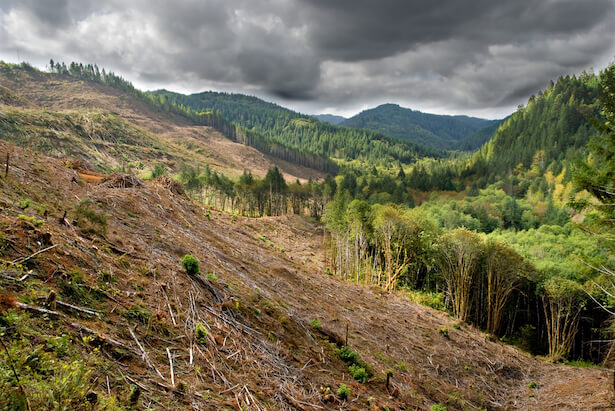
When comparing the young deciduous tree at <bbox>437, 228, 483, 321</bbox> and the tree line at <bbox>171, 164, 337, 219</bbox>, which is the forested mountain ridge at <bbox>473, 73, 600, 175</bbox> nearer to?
the tree line at <bbox>171, 164, 337, 219</bbox>

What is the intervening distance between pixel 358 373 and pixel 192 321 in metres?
5.83

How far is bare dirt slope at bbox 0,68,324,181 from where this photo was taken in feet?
476

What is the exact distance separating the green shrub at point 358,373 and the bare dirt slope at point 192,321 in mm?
235

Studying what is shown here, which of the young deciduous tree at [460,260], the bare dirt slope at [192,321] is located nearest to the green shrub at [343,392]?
the bare dirt slope at [192,321]

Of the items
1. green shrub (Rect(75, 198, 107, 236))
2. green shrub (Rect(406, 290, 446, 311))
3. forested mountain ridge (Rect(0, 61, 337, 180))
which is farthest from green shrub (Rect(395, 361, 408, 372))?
forested mountain ridge (Rect(0, 61, 337, 180))

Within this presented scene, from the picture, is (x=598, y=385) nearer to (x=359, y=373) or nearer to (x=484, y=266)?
(x=359, y=373)

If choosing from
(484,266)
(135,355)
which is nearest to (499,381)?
(484,266)

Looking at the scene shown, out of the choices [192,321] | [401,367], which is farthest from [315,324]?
[192,321]

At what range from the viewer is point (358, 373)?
9.95 m

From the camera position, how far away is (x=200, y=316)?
7957 mm

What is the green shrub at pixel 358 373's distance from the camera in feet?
32.4

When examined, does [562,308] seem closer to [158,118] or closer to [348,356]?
[348,356]

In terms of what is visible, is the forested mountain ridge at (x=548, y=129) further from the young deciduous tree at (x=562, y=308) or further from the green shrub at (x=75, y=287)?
the green shrub at (x=75, y=287)

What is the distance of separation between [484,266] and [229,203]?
65.9 metres
